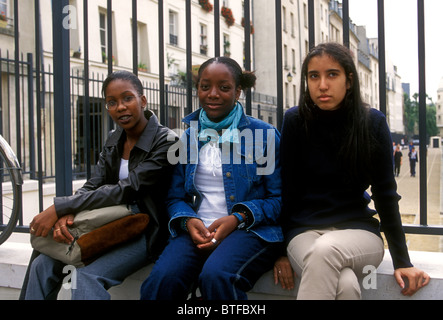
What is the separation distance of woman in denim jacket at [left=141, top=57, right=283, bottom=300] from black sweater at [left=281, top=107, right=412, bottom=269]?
0.36 ft

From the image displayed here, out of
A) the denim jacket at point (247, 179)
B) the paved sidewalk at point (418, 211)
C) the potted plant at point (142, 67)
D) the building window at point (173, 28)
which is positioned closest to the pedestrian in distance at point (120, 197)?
the denim jacket at point (247, 179)

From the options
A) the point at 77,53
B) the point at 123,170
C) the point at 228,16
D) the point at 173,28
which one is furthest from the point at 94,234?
the point at 228,16

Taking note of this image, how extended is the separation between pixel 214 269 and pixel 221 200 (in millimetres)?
462

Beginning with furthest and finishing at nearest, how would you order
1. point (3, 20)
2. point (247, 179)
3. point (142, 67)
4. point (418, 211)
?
point (142, 67), point (418, 211), point (3, 20), point (247, 179)

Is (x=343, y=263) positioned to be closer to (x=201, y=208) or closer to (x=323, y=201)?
(x=323, y=201)

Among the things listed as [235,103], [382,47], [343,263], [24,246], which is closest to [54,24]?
[235,103]

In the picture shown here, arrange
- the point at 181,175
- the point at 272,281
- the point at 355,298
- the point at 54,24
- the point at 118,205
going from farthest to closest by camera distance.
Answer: the point at 54,24
the point at 181,175
the point at 118,205
the point at 272,281
the point at 355,298

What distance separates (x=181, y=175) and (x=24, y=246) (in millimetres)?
1279

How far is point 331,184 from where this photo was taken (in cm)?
202

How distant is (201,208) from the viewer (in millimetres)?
2223

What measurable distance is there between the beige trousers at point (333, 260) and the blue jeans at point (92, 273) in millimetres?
768

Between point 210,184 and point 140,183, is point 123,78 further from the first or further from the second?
point 210,184

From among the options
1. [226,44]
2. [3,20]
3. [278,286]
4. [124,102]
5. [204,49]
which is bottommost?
[278,286]

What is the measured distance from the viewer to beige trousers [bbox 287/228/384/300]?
166 centimetres
